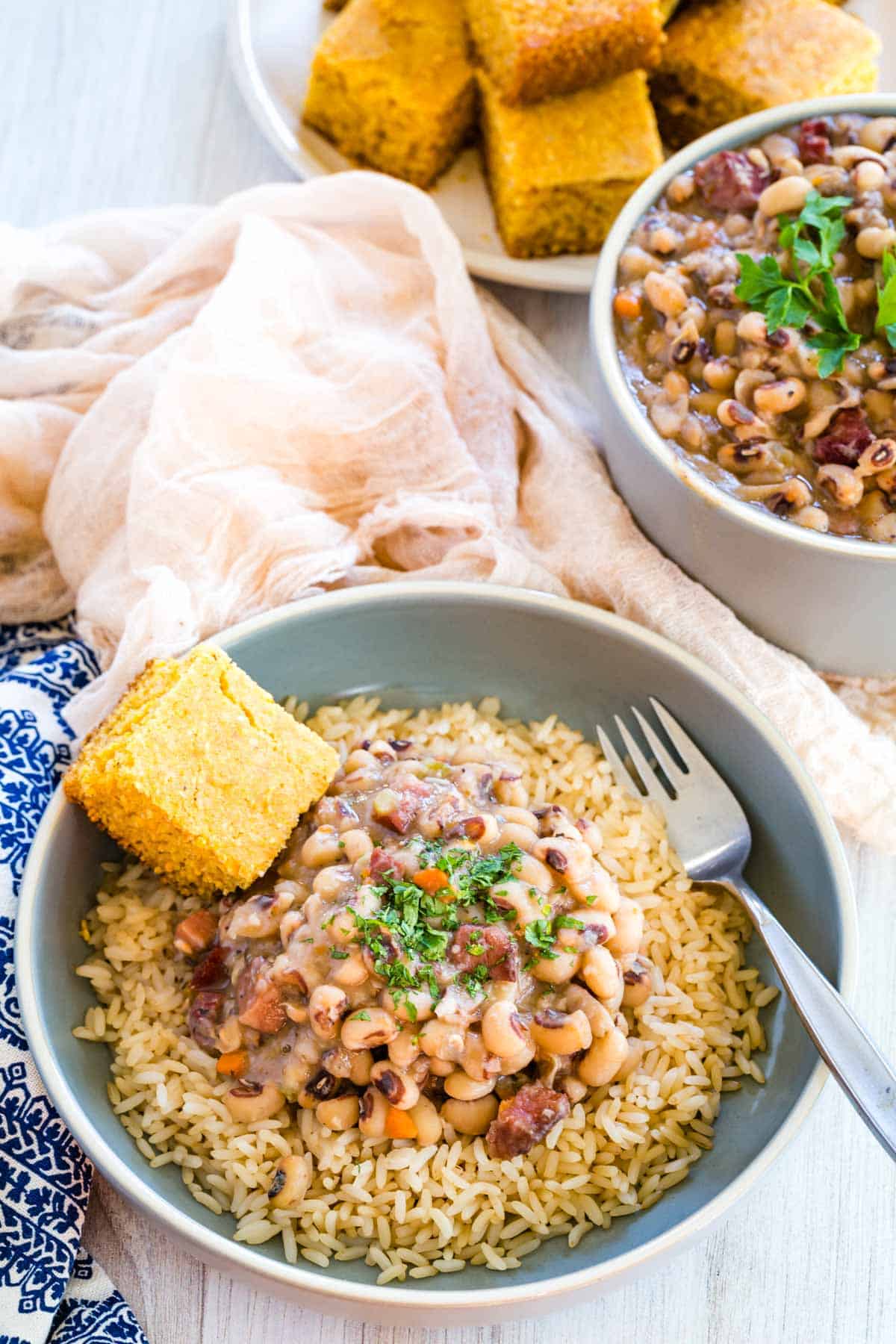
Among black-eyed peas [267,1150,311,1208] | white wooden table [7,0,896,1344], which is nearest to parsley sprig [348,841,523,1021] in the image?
black-eyed peas [267,1150,311,1208]

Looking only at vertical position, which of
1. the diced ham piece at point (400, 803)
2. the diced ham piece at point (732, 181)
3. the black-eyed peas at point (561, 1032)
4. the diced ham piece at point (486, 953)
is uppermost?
the diced ham piece at point (732, 181)

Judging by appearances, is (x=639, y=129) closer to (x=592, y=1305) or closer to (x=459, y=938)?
(x=459, y=938)

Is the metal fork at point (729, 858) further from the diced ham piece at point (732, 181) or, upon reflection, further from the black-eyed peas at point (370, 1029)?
the diced ham piece at point (732, 181)

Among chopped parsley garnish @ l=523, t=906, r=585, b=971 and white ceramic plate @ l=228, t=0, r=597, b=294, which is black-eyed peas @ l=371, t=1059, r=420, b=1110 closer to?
chopped parsley garnish @ l=523, t=906, r=585, b=971

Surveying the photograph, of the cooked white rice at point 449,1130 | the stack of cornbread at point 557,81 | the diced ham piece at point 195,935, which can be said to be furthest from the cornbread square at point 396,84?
the diced ham piece at point 195,935

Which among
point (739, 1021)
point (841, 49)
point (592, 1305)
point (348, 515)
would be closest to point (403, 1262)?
point (592, 1305)
